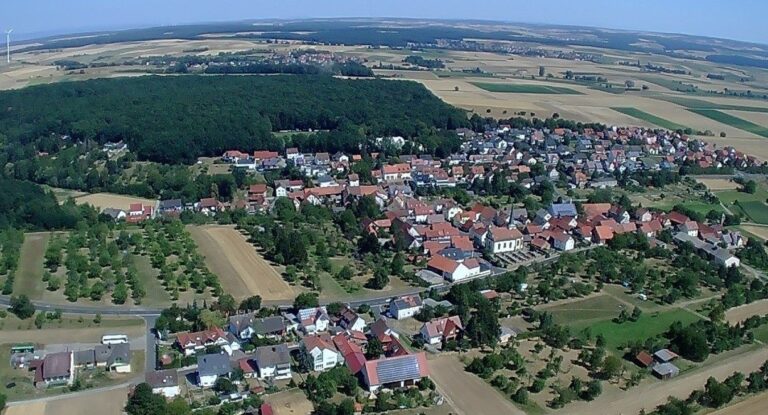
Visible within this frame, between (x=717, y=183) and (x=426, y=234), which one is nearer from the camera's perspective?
(x=426, y=234)

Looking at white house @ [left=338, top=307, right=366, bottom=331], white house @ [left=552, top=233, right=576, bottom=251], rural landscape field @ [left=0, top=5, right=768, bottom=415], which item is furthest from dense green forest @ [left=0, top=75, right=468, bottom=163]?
white house @ [left=338, top=307, right=366, bottom=331]

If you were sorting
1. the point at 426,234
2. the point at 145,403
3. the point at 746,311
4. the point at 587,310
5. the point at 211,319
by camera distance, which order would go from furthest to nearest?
the point at 426,234 → the point at 746,311 → the point at 587,310 → the point at 211,319 → the point at 145,403

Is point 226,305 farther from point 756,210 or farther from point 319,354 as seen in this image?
point 756,210

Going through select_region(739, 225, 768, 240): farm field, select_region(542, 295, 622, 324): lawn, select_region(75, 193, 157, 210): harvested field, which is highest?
select_region(75, 193, 157, 210): harvested field

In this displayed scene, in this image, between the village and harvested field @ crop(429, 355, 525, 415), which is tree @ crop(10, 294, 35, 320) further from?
harvested field @ crop(429, 355, 525, 415)

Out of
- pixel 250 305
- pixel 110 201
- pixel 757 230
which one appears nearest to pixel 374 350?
pixel 250 305

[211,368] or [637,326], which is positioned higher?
[211,368]

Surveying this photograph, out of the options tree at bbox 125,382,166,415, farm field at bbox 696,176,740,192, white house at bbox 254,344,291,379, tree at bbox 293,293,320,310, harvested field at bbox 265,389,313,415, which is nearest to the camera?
tree at bbox 125,382,166,415
